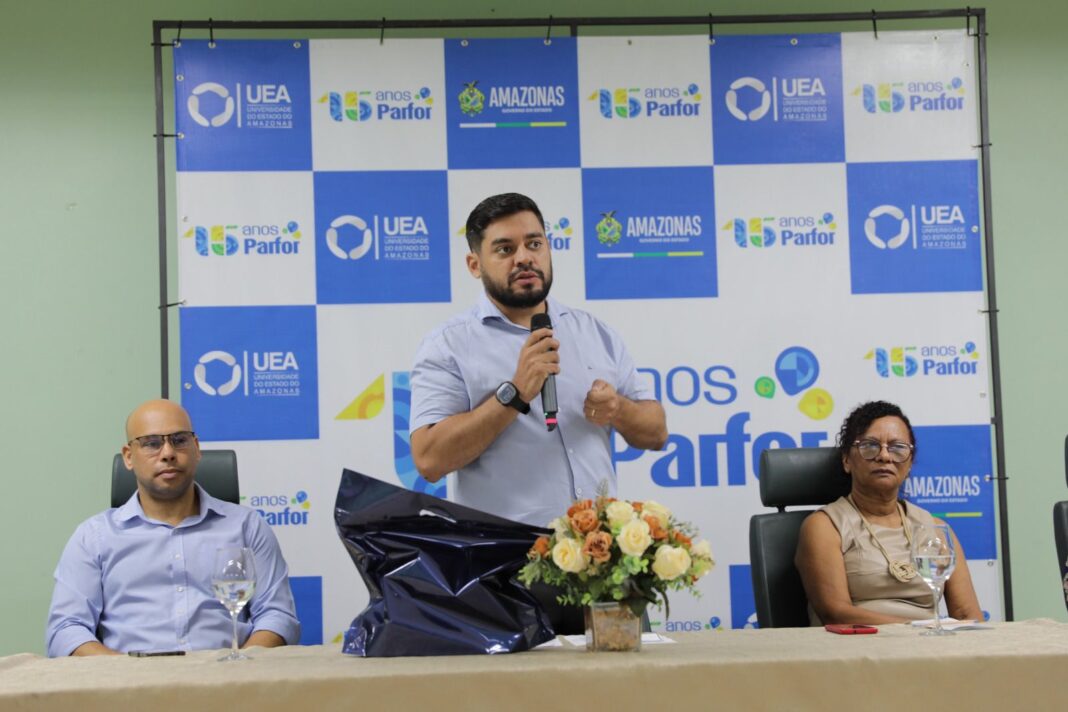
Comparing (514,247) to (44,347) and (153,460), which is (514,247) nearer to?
(153,460)

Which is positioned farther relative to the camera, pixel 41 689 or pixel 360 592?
pixel 360 592

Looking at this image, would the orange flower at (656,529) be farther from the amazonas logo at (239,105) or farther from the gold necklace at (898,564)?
the amazonas logo at (239,105)

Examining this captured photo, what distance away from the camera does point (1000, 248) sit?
4379 mm

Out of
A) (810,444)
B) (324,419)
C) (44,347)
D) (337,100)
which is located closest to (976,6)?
(810,444)

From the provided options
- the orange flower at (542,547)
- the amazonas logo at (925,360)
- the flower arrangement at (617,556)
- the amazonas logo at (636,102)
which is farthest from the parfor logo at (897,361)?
the orange flower at (542,547)

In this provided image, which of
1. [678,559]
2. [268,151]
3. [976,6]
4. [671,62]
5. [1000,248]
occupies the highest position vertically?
[976,6]

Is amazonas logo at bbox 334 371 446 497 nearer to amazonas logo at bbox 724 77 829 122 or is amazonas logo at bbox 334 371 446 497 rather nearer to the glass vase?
amazonas logo at bbox 724 77 829 122

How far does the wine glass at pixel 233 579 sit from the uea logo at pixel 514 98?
7.45ft

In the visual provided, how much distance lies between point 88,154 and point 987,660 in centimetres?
351

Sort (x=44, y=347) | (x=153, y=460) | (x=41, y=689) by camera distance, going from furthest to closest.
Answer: (x=44, y=347)
(x=153, y=460)
(x=41, y=689)

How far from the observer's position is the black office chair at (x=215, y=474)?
10.3 ft

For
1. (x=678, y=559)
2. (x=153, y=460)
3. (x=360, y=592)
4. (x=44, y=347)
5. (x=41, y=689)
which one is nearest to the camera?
(x=41, y=689)

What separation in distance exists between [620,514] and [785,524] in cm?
151

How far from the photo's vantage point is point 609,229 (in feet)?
13.1
